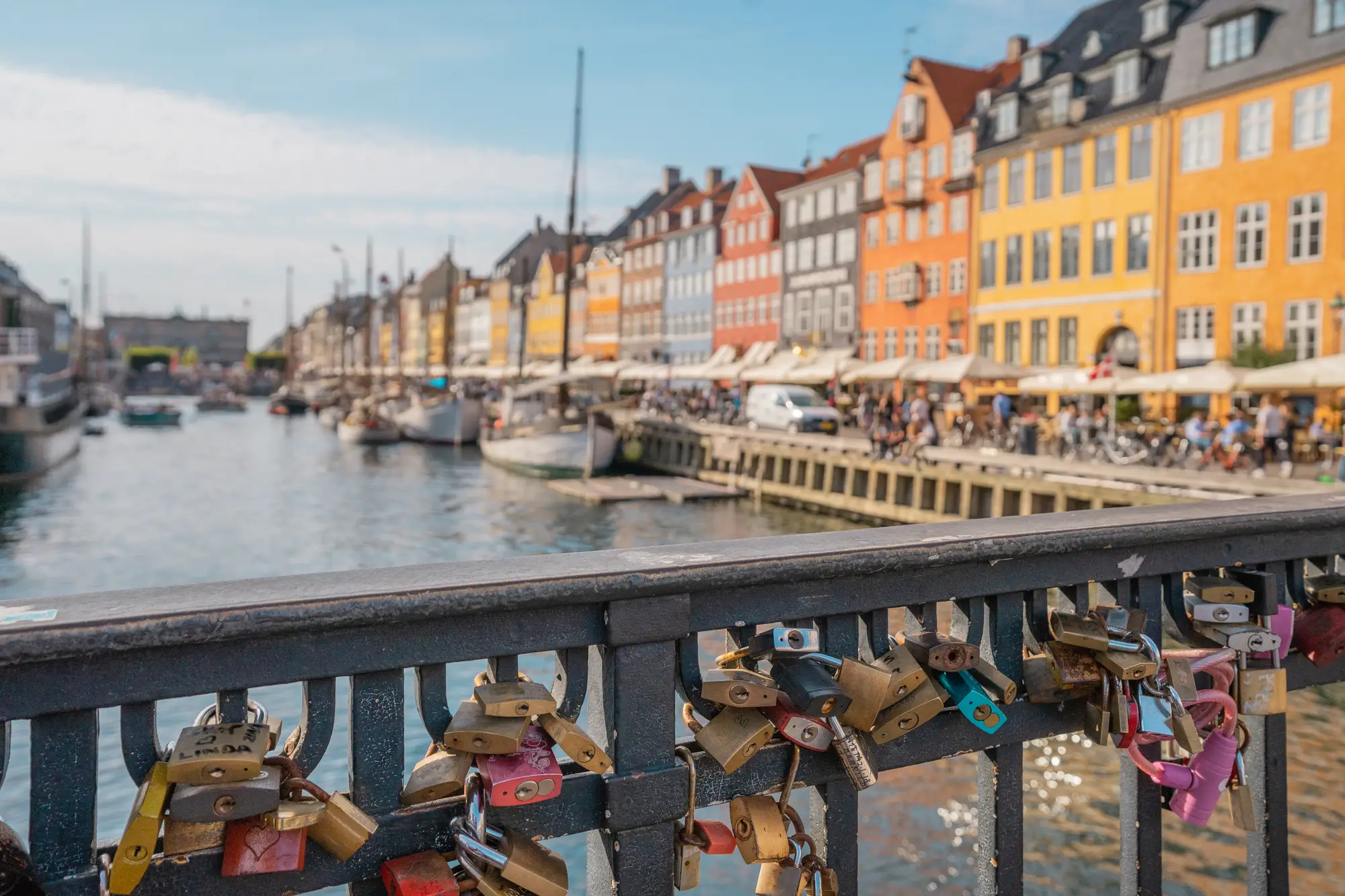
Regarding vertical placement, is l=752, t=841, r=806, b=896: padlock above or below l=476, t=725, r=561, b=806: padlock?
below

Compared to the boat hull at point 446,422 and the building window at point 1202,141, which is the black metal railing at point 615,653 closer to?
the building window at point 1202,141

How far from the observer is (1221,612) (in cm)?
294

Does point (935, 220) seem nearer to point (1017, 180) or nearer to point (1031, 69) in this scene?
point (1017, 180)

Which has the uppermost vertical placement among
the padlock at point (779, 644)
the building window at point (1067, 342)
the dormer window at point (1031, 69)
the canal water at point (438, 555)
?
the dormer window at point (1031, 69)

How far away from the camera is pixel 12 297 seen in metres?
72.9

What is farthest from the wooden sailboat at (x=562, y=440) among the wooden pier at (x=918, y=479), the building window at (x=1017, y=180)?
the building window at (x=1017, y=180)

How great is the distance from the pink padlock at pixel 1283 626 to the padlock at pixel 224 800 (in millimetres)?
2465

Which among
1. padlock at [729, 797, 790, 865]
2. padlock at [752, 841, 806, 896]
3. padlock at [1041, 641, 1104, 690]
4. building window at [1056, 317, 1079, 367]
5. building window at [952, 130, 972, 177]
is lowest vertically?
padlock at [752, 841, 806, 896]

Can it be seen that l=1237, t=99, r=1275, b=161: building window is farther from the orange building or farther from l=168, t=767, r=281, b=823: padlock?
l=168, t=767, r=281, b=823: padlock

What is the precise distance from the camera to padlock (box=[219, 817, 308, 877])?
73.3 inches

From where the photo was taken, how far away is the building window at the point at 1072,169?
122ft

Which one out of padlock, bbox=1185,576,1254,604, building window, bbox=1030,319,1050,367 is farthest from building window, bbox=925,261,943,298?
padlock, bbox=1185,576,1254,604

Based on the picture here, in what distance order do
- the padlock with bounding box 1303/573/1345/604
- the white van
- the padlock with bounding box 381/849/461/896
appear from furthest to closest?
1. the white van
2. the padlock with bounding box 1303/573/1345/604
3. the padlock with bounding box 381/849/461/896

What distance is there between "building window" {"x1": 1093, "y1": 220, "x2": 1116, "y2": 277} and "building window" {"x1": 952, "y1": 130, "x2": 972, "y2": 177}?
788cm
